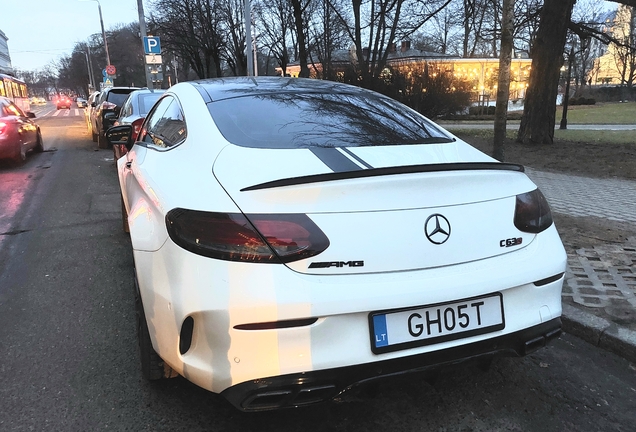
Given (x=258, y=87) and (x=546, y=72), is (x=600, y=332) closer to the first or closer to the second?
(x=258, y=87)

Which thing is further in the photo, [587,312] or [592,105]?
[592,105]

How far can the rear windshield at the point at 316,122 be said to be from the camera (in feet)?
8.09

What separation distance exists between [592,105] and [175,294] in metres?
49.4

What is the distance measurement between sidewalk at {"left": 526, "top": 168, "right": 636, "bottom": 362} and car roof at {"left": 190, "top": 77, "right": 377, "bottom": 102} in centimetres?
206

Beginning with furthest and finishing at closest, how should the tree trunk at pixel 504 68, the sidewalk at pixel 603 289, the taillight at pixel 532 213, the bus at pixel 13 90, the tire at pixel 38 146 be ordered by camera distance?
the bus at pixel 13 90 → the tire at pixel 38 146 → the tree trunk at pixel 504 68 → the sidewalk at pixel 603 289 → the taillight at pixel 532 213

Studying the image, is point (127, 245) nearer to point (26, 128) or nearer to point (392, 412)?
point (392, 412)

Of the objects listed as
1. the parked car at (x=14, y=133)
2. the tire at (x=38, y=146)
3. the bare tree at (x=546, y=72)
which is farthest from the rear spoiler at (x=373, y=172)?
the tire at (x=38, y=146)

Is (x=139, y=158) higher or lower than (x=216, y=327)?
higher

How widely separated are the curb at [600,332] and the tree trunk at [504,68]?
3.48m

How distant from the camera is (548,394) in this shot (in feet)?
8.55

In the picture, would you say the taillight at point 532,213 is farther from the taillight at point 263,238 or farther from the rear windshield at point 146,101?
the rear windshield at point 146,101

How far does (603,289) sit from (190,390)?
3029 millimetres

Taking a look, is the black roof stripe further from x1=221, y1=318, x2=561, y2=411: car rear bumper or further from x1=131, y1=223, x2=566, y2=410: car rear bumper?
x1=221, y1=318, x2=561, y2=411: car rear bumper

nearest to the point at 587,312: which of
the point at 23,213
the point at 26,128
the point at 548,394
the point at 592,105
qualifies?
the point at 548,394
